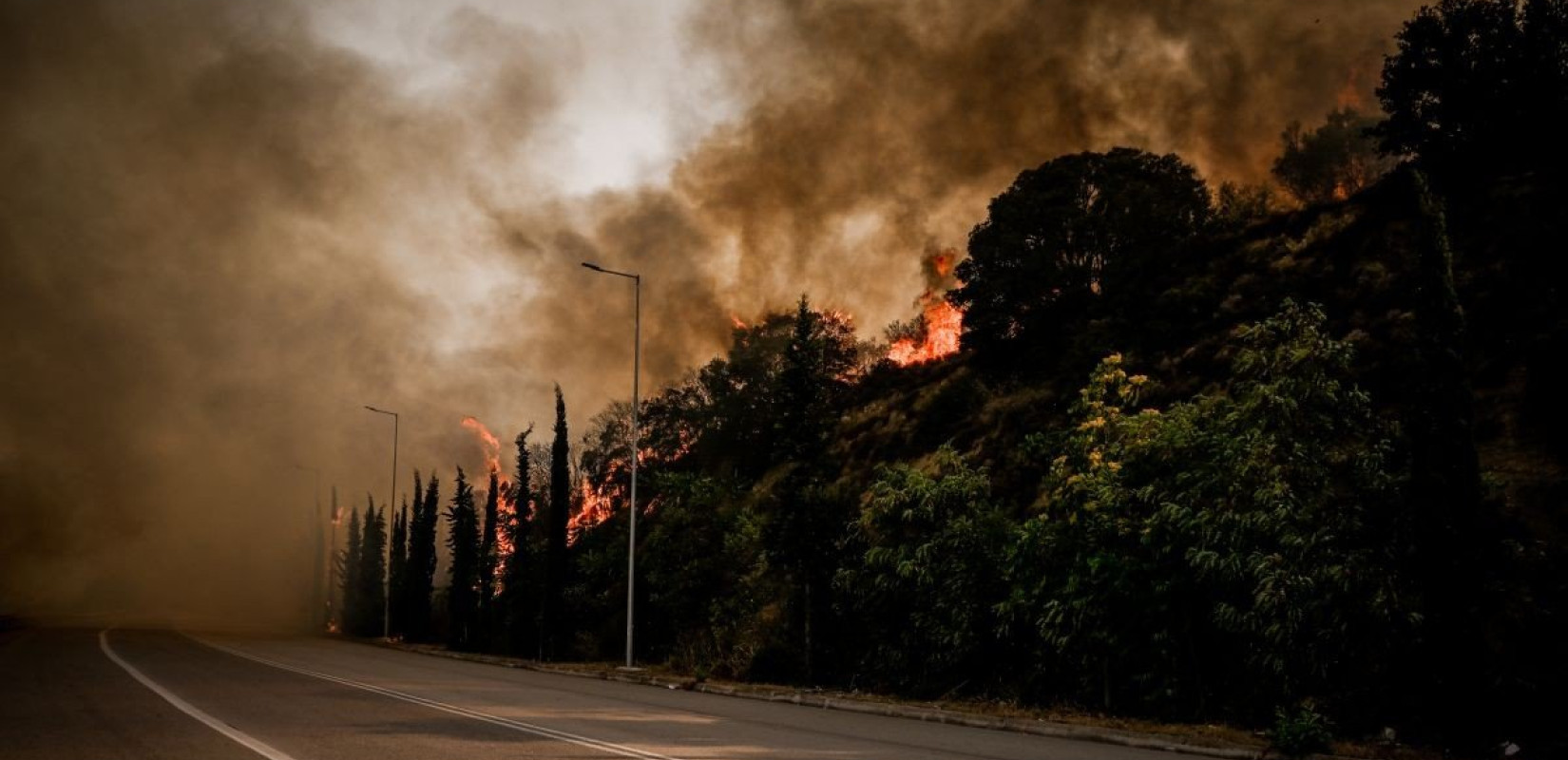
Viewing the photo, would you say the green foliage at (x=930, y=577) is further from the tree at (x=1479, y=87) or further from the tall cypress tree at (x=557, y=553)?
the tree at (x=1479, y=87)

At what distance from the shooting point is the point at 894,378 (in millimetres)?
56812

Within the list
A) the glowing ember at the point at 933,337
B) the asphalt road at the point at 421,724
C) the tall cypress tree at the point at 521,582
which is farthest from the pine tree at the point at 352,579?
the asphalt road at the point at 421,724

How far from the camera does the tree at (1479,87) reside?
3406cm

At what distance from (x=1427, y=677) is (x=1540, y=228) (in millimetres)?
22773

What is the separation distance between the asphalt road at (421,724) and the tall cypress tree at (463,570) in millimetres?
31045

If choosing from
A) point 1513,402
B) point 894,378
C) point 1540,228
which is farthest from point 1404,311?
point 894,378

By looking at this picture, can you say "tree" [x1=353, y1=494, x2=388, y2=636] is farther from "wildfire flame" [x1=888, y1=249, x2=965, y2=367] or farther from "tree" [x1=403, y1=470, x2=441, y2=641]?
"wildfire flame" [x1=888, y1=249, x2=965, y2=367]

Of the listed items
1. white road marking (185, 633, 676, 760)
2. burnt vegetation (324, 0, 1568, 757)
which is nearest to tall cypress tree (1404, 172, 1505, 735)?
burnt vegetation (324, 0, 1568, 757)

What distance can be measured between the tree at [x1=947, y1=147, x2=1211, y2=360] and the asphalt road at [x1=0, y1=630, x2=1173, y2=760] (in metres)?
31.8

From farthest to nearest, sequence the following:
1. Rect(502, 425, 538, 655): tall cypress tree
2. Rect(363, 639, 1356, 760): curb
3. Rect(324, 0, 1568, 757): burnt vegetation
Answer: Rect(502, 425, 538, 655): tall cypress tree
Rect(324, 0, 1568, 757): burnt vegetation
Rect(363, 639, 1356, 760): curb

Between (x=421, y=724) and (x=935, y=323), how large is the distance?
2637 inches

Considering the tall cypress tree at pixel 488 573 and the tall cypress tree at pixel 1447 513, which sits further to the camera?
the tall cypress tree at pixel 488 573

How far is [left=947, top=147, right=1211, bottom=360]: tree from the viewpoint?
47.3m

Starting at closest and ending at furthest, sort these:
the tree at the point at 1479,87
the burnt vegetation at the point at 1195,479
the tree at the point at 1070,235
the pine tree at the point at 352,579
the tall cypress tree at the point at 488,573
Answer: the burnt vegetation at the point at 1195,479, the tree at the point at 1479,87, the tree at the point at 1070,235, the tall cypress tree at the point at 488,573, the pine tree at the point at 352,579
